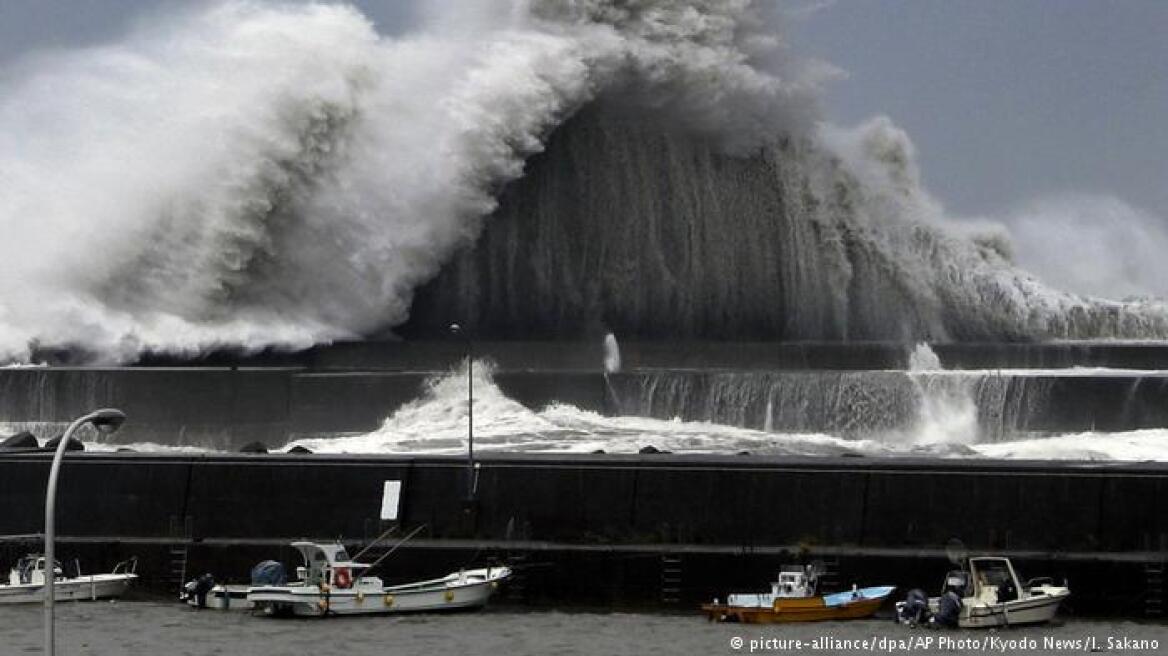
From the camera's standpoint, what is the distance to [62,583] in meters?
29.0

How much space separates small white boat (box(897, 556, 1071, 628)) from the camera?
2595 cm

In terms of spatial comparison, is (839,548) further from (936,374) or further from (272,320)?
(272,320)

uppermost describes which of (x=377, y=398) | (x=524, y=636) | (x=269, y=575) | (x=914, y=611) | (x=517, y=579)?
(x=377, y=398)

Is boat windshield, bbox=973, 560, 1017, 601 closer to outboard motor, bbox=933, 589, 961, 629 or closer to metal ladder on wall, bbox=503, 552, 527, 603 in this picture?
outboard motor, bbox=933, 589, 961, 629

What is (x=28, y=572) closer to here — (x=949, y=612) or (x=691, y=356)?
(x=949, y=612)

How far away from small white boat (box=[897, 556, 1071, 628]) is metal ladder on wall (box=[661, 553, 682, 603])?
2.64 meters

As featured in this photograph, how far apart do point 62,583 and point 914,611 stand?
31.9 feet

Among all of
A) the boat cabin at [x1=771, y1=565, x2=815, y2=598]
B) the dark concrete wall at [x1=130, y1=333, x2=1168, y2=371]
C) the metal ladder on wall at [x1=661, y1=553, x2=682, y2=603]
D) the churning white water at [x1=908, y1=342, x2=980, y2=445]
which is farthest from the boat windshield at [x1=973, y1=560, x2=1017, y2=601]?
the dark concrete wall at [x1=130, y1=333, x2=1168, y2=371]

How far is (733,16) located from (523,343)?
29.9ft

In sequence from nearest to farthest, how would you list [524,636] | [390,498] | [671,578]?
[524,636]
[671,578]
[390,498]

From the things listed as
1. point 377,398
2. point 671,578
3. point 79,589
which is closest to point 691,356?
point 377,398

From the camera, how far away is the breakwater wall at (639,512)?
1091 inches

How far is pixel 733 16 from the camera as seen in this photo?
47.2 m

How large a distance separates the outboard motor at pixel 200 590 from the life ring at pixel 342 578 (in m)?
1.57
